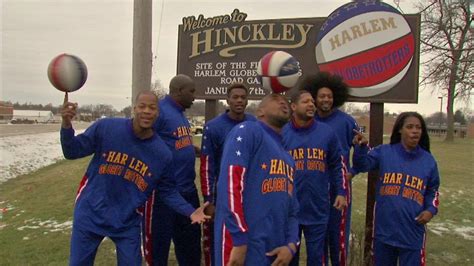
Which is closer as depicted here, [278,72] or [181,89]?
[278,72]

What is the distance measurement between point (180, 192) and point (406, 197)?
7.12 ft

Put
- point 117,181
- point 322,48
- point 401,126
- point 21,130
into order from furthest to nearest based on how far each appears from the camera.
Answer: point 21,130 → point 322,48 → point 401,126 → point 117,181

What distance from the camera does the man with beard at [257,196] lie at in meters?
2.69

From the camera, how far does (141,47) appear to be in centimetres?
533

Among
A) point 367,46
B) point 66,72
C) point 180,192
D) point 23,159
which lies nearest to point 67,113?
point 66,72

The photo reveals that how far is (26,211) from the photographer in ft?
32.2

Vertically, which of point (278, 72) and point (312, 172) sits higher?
point (278, 72)

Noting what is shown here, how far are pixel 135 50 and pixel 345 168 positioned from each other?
292 centimetres

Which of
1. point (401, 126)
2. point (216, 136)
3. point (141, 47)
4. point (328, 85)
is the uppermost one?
point (141, 47)

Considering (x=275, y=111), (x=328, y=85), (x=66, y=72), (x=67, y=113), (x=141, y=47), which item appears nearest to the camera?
(x=275, y=111)

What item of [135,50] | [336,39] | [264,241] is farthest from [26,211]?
[264,241]

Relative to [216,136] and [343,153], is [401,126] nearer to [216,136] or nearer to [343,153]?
[343,153]

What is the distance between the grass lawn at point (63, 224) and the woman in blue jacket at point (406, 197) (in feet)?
3.60

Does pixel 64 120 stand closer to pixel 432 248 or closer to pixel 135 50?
pixel 135 50
